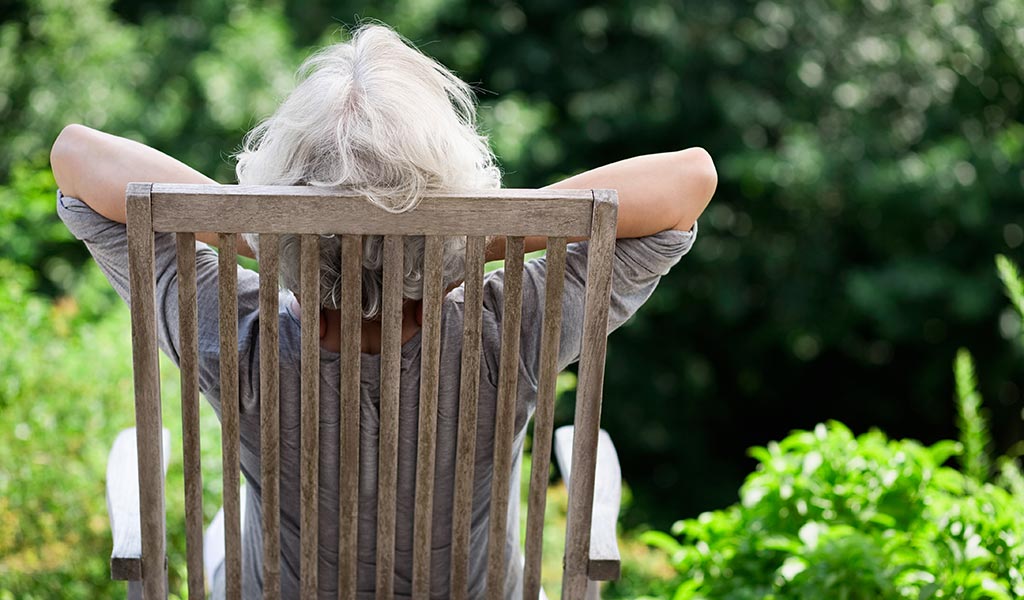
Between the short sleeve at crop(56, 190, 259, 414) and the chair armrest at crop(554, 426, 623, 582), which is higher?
the short sleeve at crop(56, 190, 259, 414)

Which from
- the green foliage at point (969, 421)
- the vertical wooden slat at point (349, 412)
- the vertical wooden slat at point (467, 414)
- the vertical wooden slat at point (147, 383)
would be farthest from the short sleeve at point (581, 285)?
the green foliage at point (969, 421)

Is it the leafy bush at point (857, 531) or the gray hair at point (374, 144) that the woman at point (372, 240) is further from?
the leafy bush at point (857, 531)

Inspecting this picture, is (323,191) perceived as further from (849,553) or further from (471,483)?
(849,553)

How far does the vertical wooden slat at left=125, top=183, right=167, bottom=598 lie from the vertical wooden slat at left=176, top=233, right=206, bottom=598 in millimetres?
30

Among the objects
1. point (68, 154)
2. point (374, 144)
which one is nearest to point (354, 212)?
point (374, 144)

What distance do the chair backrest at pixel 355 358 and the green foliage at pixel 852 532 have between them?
2.16 feet

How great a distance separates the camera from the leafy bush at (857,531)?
6.12 ft

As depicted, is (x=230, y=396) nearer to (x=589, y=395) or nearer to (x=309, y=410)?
(x=309, y=410)

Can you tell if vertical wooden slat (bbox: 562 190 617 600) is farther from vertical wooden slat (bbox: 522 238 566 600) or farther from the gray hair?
the gray hair

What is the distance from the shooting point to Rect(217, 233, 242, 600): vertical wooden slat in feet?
4.12

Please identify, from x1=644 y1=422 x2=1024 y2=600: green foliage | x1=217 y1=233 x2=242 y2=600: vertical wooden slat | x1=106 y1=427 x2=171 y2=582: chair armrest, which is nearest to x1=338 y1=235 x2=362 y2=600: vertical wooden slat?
x1=217 y1=233 x2=242 y2=600: vertical wooden slat

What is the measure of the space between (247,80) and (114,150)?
4.15m

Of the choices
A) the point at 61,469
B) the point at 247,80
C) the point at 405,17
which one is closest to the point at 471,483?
the point at 61,469

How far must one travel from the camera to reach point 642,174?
4.51ft
